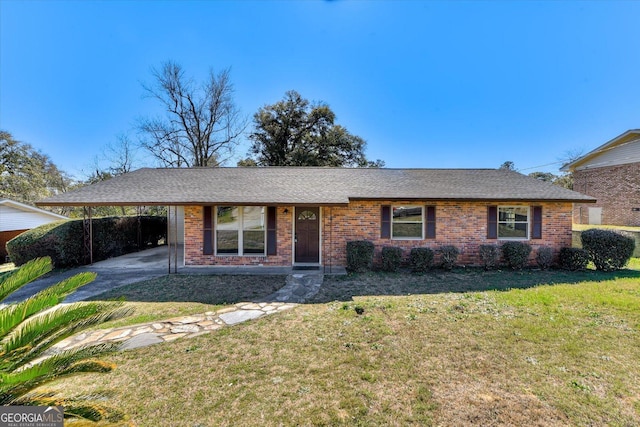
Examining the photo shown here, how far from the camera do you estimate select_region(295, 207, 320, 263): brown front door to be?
9312mm

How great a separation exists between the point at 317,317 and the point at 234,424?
2.73 metres

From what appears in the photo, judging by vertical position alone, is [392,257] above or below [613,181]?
below

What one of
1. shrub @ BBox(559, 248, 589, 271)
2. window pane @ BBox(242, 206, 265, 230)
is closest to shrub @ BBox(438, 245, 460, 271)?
shrub @ BBox(559, 248, 589, 271)

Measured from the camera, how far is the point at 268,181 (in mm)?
10734

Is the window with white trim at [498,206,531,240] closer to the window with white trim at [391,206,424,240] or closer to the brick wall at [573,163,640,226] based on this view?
the window with white trim at [391,206,424,240]

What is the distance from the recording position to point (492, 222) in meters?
9.27

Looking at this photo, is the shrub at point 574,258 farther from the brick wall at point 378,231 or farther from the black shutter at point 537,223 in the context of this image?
the black shutter at point 537,223

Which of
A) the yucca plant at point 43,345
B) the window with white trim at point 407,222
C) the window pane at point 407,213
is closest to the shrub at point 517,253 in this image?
the window with white trim at point 407,222

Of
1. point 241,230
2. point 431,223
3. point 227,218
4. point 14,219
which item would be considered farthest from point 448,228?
point 14,219

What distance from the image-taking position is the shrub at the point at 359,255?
27.9 feet

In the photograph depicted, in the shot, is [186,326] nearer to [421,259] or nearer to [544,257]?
[421,259]

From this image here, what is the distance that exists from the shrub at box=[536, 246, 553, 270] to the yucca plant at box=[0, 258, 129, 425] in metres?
11.7

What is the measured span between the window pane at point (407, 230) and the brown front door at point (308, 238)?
2850 mm

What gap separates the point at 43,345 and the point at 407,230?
29.8 feet
